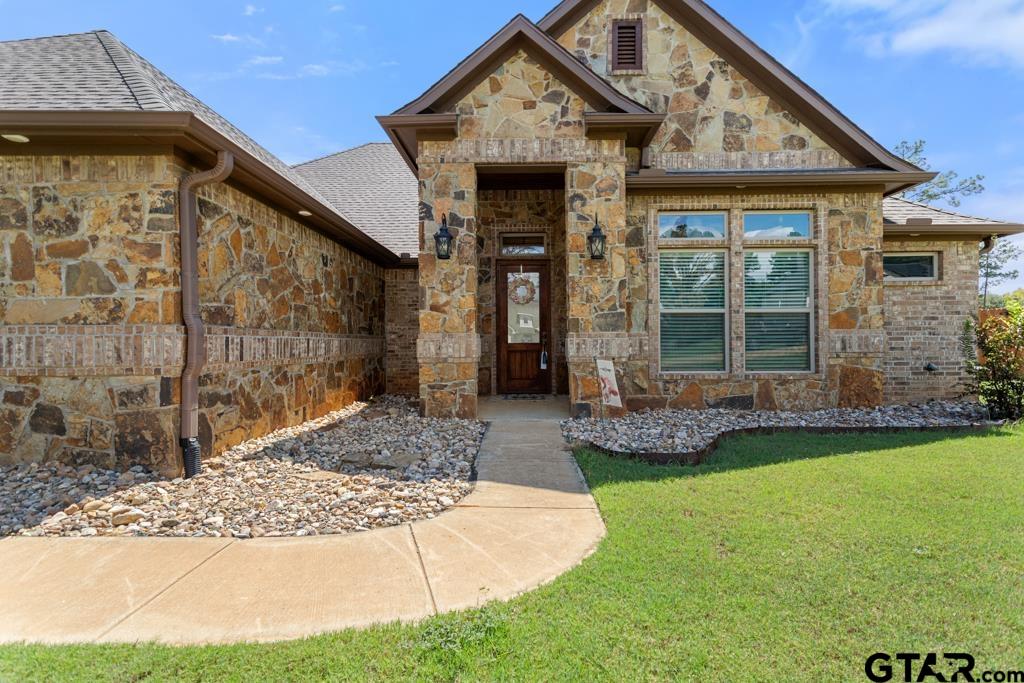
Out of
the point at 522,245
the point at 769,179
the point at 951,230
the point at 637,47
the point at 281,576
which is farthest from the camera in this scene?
the point at 522,245

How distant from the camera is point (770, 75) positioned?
799 centimetres

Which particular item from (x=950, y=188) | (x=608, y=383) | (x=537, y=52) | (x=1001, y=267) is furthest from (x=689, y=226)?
(x=1001, y=267)

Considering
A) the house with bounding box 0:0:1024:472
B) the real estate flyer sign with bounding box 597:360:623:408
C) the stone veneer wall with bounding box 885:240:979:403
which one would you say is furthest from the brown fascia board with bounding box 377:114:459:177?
the stone veneer wall with bounding box 885:240:979:403

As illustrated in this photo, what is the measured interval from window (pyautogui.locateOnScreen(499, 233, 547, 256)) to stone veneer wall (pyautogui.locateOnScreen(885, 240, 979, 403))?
18.9ft

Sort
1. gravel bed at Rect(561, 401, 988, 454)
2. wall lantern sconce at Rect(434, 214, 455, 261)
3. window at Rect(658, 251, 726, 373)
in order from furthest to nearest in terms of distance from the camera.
Result: window at Rect(658, 251, 726, 373)
wall lantern sconce at Rect(434, 214, 455, 261)
gravel bed at Rect(561, 401, 988, 454)

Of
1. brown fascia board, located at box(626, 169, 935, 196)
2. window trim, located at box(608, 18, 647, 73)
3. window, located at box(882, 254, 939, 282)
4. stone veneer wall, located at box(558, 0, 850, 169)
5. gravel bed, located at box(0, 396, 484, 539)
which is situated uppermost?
window trim, located at box(608, 18, 647, 73)

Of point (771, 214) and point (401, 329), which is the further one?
point (401, 329)

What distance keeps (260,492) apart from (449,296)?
11.5ft

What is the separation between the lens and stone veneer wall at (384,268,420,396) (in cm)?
1088

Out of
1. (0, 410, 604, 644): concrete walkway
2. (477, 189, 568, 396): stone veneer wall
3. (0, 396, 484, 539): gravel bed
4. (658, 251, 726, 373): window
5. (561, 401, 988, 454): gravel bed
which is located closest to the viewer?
(0, 410, 604, 644): concrete walkway

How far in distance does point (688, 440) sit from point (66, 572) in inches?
212

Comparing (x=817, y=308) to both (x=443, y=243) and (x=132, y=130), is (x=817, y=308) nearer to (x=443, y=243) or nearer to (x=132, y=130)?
(x=443, y=243)

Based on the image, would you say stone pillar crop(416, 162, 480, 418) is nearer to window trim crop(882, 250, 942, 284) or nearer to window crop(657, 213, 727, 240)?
window crop(657, 213, 727, 240)

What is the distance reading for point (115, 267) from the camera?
4.78m
